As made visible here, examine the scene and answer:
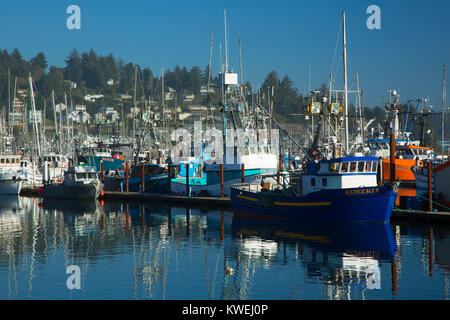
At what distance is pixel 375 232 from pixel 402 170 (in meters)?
26.0

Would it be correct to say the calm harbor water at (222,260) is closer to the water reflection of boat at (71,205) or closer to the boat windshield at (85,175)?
the water reflection of boat at (71,205)

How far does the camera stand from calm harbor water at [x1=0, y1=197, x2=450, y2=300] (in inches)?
901

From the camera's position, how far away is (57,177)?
76750mm

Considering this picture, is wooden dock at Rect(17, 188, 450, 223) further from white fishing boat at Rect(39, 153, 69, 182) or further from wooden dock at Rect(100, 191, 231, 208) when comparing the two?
white fishing boat at Rect(39, 153, 69, 182)

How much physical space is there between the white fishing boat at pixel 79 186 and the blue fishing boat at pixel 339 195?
25704mm

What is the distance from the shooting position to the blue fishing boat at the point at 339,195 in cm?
3541

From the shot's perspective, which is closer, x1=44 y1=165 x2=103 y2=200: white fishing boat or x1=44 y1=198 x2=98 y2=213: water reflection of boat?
x1=44 y1=198 x2=98 y2=213: water reflection of boat

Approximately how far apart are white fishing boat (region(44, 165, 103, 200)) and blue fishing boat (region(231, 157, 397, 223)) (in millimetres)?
25704

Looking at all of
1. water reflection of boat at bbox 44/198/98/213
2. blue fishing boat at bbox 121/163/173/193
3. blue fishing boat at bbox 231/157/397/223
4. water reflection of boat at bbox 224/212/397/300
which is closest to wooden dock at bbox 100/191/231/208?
water reflection of boat at bbox 44/198/98/213

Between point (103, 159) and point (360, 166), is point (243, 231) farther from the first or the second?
point (103, 159)

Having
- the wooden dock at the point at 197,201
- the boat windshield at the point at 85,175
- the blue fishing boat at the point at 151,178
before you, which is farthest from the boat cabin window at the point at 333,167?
the boat windshield at the point at 85,175

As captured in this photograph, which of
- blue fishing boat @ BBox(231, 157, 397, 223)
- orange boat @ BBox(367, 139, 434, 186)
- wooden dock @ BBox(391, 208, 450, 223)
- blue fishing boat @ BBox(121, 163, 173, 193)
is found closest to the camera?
blue fishing boat @ BBox(231, 157, 397, 223)
